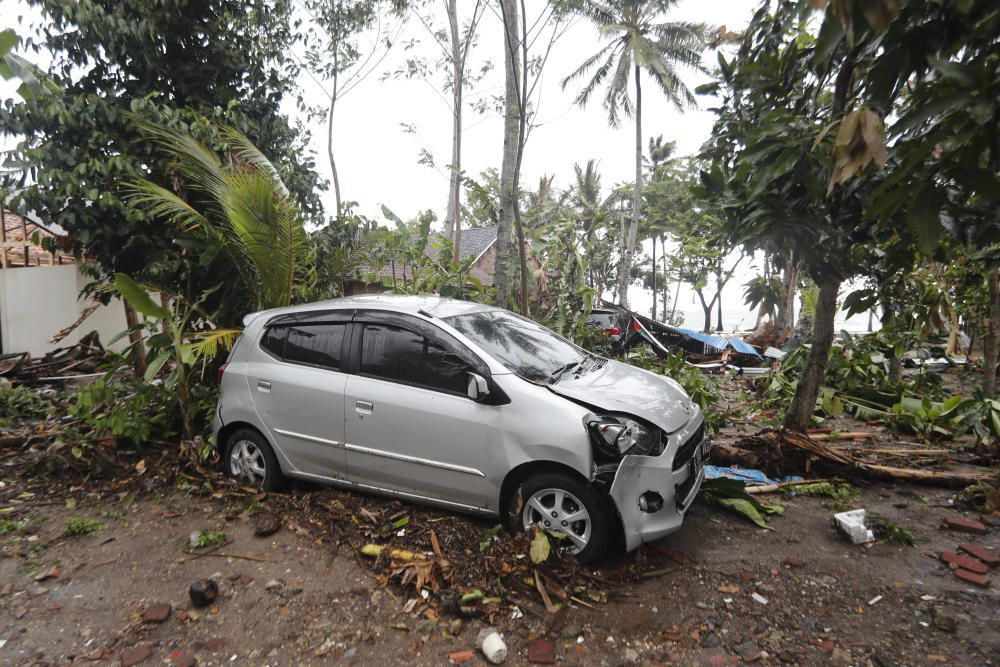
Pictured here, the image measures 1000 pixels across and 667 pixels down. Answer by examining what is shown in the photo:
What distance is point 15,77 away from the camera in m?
3.04

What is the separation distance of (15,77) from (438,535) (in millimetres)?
3524

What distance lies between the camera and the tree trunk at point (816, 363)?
4.94 metres

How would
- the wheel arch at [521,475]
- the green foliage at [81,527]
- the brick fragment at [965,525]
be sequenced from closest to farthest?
the wheel arch at [521,475]
the brick fragment at [965,525]
the green foliage at [81,527]

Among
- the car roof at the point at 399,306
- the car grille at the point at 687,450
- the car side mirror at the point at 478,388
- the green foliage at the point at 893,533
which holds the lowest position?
the green foliage at the point at 893,533

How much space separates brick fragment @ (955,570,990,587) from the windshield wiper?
259 cm

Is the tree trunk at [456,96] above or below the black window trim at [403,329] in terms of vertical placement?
above

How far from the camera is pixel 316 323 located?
441cm

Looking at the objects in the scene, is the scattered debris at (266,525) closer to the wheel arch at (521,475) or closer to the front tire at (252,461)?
the front tire at (252,461)

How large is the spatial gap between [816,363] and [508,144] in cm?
504

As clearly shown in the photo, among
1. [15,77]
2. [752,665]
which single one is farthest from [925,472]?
[15,77]

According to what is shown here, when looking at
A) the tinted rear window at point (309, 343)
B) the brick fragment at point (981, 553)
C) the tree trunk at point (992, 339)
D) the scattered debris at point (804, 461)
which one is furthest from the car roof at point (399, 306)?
the tree trunk at point (992, 339)

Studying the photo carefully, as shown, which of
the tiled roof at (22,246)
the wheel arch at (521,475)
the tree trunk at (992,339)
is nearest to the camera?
the wheel arch at (521,475)

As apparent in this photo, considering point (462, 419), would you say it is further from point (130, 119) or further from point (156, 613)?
point (130, 119)

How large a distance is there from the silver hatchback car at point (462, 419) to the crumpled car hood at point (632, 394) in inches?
0.6
